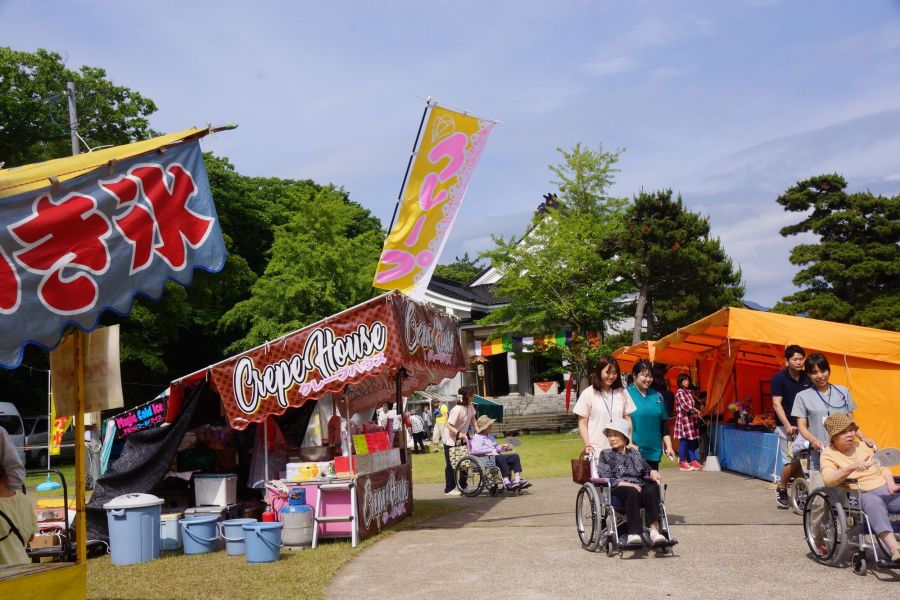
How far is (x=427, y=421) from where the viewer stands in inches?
1254

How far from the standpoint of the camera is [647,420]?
8344 millimetres

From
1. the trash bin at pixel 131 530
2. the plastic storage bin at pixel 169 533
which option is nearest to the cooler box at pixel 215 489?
the plastic storage bin at pixel 169 533

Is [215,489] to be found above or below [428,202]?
below

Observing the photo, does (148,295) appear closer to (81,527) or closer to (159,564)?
(81,527)

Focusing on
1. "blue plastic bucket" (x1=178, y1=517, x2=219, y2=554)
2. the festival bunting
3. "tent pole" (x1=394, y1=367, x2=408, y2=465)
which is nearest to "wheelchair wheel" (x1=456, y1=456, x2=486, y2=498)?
"tent pole" (x1=394, y1=367, x2=408, y2=465)

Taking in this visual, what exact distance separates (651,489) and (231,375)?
521 cm

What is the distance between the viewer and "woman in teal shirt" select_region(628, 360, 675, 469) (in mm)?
8312

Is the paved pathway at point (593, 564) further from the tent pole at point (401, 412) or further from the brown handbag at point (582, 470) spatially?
the tent pole at point (401, 412)

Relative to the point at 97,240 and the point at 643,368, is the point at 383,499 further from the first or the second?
the point at 97,240

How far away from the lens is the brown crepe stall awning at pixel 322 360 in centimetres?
945

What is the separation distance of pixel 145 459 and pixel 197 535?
5.02 ft

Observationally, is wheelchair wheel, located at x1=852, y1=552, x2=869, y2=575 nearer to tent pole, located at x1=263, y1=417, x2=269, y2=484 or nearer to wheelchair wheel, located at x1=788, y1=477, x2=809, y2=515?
wheelchair wheel, located at x1=788, y1=477, x2=809, y2=515

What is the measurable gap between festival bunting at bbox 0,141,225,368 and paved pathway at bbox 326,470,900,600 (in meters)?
3.13

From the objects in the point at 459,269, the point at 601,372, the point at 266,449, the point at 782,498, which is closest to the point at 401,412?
the point at 266,449
